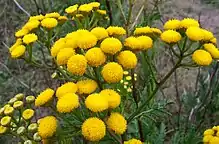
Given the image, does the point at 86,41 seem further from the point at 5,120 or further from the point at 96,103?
the point at 5,120

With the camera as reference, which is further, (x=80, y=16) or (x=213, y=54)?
(x=80, y=16)

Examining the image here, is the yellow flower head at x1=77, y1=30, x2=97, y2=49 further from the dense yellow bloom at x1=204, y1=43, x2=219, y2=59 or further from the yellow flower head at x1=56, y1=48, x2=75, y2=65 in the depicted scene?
the dense yellow bloom at x1=204, y1=43, x2=219, y2=59

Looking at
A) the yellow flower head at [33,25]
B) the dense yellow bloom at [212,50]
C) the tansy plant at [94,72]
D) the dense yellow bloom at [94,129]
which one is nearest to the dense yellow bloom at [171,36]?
the tansy plant at [94,72]

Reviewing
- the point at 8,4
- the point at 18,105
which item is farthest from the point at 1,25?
the point at 18,105

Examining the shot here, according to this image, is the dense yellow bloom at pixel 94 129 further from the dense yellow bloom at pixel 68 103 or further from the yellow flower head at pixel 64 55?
the yellow flower head at pixel 64 55

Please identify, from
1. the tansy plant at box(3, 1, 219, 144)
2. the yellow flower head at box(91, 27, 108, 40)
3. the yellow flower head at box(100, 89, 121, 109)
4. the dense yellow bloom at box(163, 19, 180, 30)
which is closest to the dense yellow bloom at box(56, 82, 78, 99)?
the tansy plant at box(3, 1, 219, 144)

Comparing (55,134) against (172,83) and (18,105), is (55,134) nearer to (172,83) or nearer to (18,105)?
(18,105)
